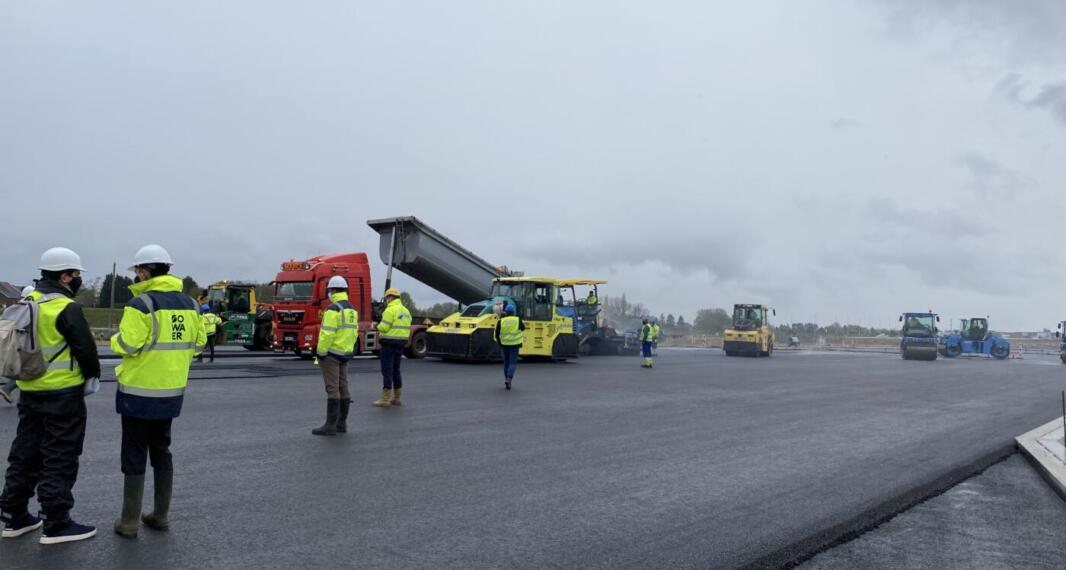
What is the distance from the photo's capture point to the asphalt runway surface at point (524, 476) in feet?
15.4

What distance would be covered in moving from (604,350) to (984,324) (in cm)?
2356

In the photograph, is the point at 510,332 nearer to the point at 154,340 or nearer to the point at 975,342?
the point at 154,340

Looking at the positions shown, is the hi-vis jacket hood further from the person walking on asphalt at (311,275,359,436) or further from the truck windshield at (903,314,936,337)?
the truck windshield at (903,314,936,337)

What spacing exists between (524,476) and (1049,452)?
5.73 m

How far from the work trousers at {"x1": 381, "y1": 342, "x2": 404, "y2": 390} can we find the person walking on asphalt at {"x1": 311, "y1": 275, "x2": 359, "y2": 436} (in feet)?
6.53

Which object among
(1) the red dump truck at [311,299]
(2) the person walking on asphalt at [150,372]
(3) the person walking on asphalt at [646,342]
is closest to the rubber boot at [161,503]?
(2) the person walking on asphalt at [150,372]

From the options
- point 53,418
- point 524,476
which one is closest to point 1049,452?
point 524,476

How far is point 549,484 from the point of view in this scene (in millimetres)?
6559

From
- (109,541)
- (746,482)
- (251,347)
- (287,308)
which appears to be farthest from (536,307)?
(109,541)

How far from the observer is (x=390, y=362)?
11328 millimetres

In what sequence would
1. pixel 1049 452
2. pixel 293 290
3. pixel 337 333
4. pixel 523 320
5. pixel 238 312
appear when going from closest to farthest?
pixel 1049 452 < pixel 337 333 < pixel 293 290 < pixel 523 320 < pixel 238 312

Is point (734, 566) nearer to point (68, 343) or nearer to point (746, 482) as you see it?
point (746, 482)

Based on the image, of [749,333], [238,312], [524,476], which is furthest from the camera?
[749,333]

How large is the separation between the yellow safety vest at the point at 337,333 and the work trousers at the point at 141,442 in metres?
3.88
